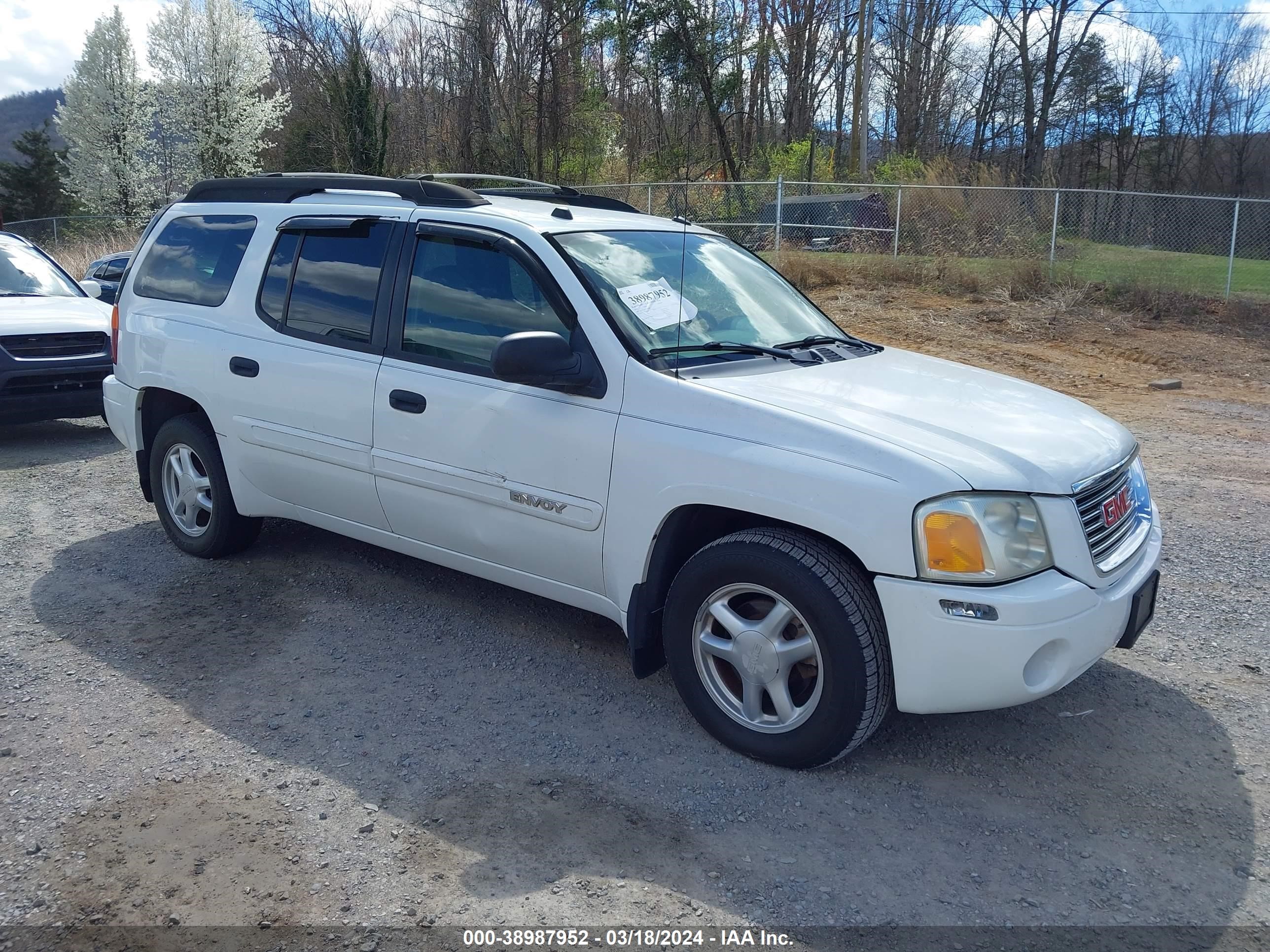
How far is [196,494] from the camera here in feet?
18.7

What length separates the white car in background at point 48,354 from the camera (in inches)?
333

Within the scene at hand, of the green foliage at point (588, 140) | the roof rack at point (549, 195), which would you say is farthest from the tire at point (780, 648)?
the green foliage at point (588, 140)

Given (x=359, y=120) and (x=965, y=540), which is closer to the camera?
(x=965, y=540)

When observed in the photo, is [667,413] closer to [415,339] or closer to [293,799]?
[415,339]

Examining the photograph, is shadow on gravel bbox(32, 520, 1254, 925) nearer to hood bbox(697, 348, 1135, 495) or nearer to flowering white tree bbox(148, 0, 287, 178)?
hood bbox(697, 348, 1135, 495)

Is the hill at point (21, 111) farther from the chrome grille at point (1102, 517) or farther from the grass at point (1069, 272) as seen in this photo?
the chrome grille at point (1102, 517)

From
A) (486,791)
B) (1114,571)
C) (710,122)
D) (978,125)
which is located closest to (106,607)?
(486,791)

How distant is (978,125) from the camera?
40.1m

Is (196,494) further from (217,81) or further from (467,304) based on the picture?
(217,81)

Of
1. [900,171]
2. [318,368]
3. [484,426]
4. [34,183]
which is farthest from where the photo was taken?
[34,183]

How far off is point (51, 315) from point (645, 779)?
765cm

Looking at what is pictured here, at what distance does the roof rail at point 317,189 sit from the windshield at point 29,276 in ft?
15.0

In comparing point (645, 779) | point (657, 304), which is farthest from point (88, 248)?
point (645, 779)

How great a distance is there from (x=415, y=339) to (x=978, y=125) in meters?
40.2
